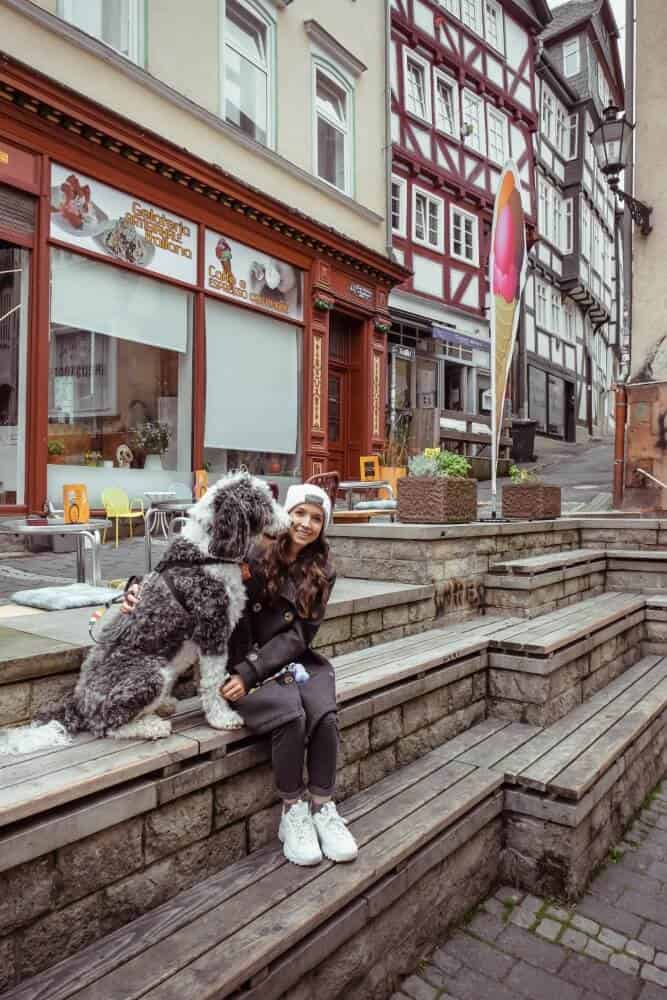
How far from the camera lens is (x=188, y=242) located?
346 inches

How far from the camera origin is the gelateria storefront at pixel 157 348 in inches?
294

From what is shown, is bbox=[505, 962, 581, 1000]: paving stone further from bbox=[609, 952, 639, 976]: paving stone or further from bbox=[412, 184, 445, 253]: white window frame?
bbox=[412, 184, 445, 253]: white window frame

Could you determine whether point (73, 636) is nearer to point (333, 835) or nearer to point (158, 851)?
point (158, 851)

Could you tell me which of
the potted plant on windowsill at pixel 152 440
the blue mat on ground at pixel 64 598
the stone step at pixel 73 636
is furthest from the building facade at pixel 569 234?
the blue mat on ground at pixel 64 598

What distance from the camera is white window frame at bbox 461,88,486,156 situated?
17.5 m

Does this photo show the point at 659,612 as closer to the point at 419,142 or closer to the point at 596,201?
the point at 419,142

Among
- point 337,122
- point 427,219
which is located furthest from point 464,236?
point 337,122

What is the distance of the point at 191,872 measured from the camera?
2266 millimetres

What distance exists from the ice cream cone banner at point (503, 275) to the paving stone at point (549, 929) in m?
4.20

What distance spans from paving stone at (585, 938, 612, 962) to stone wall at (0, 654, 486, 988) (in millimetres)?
1024

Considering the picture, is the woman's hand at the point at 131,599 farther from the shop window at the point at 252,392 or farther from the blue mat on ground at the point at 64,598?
the shop window at the point at 252,392

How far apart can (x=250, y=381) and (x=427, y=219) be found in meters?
8.96

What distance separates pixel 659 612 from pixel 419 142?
46.1 ft

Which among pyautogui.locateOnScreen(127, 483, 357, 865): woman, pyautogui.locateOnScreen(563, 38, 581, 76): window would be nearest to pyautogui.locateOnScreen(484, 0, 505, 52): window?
pyautogui.locateOnScreen(563, 38, 581, 76): window
